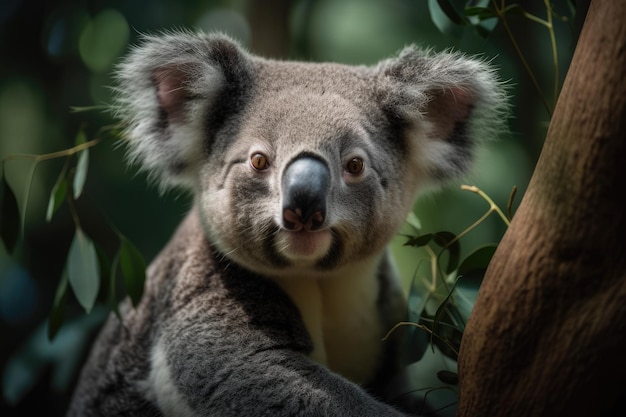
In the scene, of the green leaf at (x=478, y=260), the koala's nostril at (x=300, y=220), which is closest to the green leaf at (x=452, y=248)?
the green leaf at (x=478, y=260)

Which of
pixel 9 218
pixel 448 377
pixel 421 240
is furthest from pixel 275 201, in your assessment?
pixel 9 218

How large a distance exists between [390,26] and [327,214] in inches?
142

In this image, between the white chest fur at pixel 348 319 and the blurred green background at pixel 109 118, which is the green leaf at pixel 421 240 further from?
the blurred green background at pixel 109 118

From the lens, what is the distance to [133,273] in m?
2.49

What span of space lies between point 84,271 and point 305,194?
111cm

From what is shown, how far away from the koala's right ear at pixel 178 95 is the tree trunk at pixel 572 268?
123 centimetres

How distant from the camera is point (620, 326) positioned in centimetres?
145

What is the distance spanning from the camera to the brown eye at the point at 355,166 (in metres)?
2.15

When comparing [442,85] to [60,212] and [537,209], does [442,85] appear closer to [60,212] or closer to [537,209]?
[537,209]

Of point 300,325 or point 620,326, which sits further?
point 300,325

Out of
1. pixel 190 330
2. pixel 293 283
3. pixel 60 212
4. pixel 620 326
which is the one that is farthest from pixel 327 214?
pixel 60 212

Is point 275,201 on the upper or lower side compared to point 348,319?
upper

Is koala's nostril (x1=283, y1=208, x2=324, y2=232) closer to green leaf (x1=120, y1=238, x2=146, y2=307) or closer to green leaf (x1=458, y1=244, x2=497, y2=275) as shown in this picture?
green leaf (x1=458, y1=244, x2=497, y2=275)

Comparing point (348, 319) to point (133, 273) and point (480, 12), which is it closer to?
point (133, 273)
